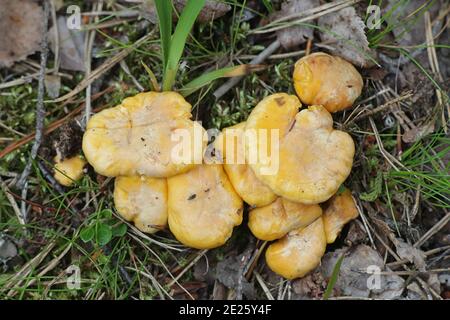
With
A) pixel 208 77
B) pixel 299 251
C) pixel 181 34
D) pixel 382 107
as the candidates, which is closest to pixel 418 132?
pixel 382 107

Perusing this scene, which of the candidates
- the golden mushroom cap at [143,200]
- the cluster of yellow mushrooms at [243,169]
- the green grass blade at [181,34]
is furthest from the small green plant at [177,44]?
the golden mushroom cap at [143,200]

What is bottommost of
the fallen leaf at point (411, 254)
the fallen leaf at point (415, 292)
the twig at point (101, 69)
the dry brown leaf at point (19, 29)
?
the fallen leaf at point (415, 292)

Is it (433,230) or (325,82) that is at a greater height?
(325,82)

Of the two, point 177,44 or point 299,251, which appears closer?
point 177,44

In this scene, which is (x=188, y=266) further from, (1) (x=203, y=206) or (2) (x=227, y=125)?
(2) (x=227, y=125)

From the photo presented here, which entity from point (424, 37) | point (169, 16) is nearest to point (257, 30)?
point (169, 16)

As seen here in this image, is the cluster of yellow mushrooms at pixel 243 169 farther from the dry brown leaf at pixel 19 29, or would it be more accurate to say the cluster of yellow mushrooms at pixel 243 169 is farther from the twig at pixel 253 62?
the dry brown leaf at pixel 19 29
